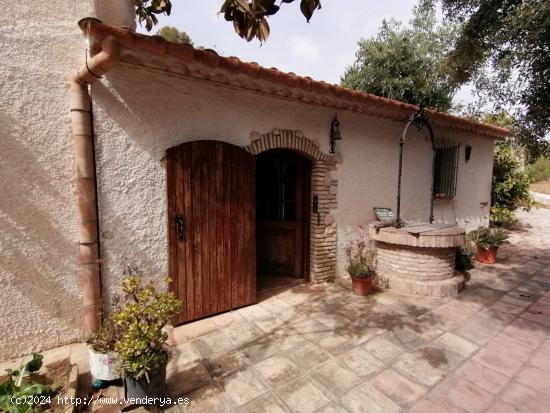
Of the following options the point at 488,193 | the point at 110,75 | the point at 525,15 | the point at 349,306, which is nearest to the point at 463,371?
the point at 349,306

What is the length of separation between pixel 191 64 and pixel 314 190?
2.83 metres

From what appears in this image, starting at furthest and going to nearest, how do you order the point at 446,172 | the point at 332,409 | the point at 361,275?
the point at 446,172, the point at 361,275, the point at 332,409

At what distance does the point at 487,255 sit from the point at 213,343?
21.1 feet

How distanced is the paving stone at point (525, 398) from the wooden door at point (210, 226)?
3.06 m

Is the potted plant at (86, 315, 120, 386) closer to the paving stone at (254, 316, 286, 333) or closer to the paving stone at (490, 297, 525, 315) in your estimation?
the paving stone at (254, 316, 286, 333)

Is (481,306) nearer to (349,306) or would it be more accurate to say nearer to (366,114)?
(349,306)

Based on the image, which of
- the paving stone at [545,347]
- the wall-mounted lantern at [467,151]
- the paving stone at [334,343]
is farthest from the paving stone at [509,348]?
the wall-mounted lantern at [467,151]

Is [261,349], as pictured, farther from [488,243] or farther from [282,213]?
[488,243]

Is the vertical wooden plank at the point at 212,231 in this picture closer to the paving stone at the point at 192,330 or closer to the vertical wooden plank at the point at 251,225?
the paving stone at the point at 192,330

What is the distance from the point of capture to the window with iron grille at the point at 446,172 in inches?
289

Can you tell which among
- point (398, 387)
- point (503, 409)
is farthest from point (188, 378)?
point (503, 409)

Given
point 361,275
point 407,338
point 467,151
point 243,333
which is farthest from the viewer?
point 467,151

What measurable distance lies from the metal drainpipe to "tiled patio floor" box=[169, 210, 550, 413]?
1083 mm

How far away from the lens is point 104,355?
2.49 metres
